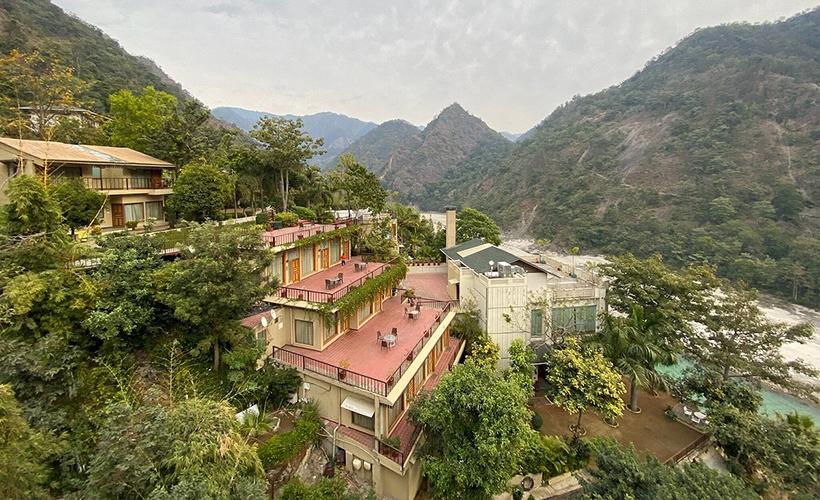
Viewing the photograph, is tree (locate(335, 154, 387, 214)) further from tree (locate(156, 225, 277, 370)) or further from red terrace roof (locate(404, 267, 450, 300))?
tree (locate(156, 225, 277, 370))

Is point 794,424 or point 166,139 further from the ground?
point 166,139

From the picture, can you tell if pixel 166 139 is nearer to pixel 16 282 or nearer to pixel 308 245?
pixel 308 245

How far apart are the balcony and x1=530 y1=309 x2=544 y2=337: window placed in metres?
4.94

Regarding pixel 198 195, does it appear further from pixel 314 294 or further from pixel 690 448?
pixel 690 448

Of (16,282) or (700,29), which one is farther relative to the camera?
(700,29)

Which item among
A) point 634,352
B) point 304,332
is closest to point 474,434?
point 304,332

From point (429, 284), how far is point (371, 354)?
1171 cm

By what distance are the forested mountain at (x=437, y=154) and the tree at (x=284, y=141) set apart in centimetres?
10311

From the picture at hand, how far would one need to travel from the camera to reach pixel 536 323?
60.9ft

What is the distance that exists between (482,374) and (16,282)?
546 inches

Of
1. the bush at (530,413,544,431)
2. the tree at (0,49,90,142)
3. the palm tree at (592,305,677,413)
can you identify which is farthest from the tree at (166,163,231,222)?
the palm tree at (592,305,677,413)

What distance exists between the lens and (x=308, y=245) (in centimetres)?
1750

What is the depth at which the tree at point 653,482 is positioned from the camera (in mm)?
9195

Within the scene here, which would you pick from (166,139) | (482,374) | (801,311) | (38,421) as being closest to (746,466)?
(482,374)
